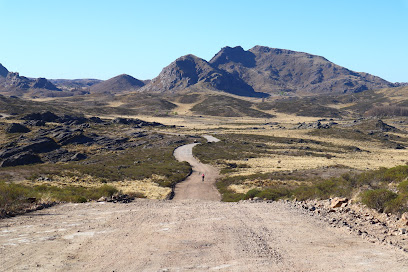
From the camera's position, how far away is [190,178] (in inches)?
1791

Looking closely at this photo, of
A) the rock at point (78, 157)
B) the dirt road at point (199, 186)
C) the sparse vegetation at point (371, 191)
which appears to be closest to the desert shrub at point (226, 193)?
the sparse vegetation at point (371, 191)

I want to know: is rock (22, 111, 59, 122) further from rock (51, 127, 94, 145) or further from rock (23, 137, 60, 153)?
rock (23, 137, 60, 153)

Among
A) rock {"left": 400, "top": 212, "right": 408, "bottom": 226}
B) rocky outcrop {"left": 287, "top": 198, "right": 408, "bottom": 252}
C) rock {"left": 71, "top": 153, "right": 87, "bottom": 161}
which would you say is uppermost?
rock {"left": 400, "top": 212, "right": 408, "bottom": 226}

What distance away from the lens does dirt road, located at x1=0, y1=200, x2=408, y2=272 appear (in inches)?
408

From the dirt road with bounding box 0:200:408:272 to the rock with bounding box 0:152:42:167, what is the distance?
153 ft

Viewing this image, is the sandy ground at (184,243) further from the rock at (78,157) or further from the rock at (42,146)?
the rock at (42,146)

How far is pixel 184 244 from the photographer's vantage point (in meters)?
12.4

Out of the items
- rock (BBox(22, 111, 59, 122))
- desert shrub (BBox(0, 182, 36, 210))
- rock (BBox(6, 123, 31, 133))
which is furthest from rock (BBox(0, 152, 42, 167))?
rock (BBox(22, 111, 59, 122))

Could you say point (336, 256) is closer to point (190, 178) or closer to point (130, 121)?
point (190, 178)

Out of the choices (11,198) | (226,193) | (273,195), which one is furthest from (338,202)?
(11,198)

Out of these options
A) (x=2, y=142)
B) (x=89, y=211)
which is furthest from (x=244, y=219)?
(x=2, y=142)

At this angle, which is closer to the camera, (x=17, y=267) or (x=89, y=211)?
(x=17, y=267)

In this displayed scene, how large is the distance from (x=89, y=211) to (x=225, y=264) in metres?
10.7

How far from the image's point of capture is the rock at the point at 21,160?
56.7 metres
